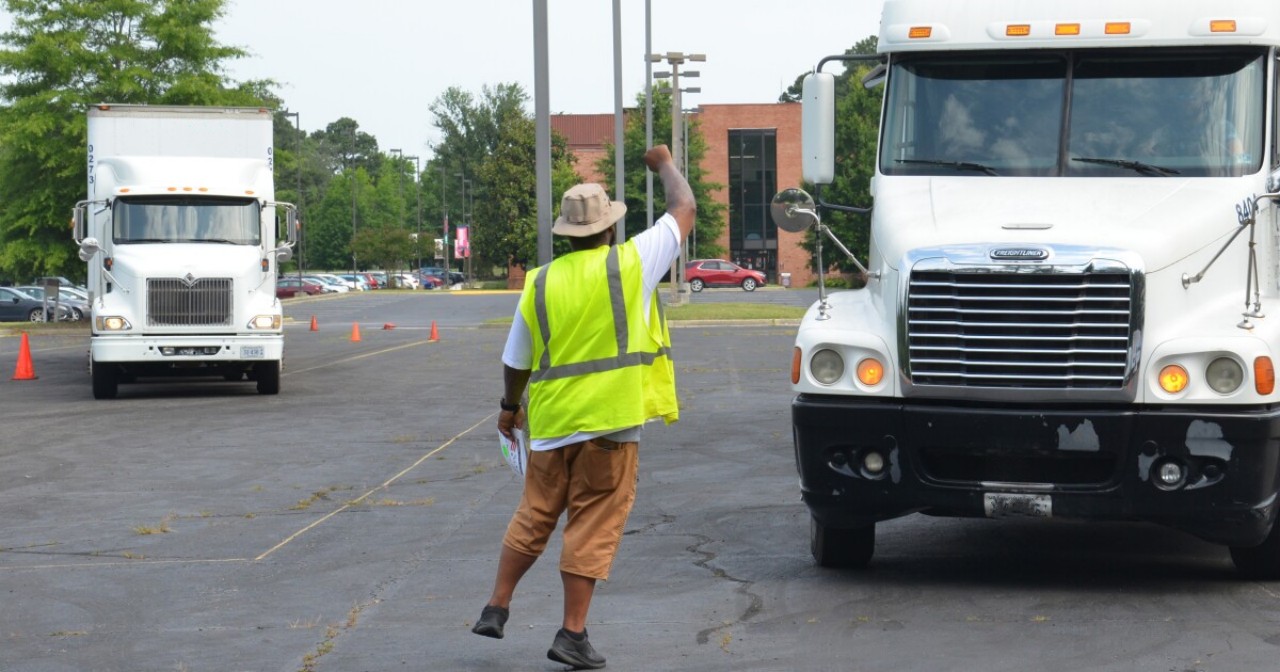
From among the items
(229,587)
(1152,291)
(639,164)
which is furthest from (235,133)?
(639,164)

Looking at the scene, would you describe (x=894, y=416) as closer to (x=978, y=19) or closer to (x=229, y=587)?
(x=978, y=19)

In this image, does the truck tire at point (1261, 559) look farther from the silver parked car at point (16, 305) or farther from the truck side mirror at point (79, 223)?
the silver parked car at point (16, 305)

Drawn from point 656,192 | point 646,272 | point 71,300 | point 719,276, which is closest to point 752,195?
point 719,276

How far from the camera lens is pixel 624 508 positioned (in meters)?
6.86

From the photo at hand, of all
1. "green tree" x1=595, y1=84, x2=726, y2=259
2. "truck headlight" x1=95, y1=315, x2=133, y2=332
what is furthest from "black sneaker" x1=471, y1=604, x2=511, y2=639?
"green tree" x1=595, y1=84, x2=726, y2=259

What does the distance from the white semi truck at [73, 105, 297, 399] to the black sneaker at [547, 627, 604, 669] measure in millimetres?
15882

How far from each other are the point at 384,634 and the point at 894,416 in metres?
2.60

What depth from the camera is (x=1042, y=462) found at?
8.05 m

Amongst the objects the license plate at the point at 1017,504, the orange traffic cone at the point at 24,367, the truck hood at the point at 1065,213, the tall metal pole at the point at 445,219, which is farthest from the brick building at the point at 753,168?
the license plate at the point at 1017,504

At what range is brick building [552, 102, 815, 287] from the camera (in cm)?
9744

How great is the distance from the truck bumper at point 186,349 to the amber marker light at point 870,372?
48.3 feet

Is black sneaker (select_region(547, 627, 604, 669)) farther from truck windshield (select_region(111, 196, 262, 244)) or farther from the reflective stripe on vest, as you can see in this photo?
truck windshield (select_region(111, 196, 262, 244))

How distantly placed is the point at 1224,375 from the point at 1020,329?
0.94 m

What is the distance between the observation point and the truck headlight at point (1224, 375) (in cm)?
780
